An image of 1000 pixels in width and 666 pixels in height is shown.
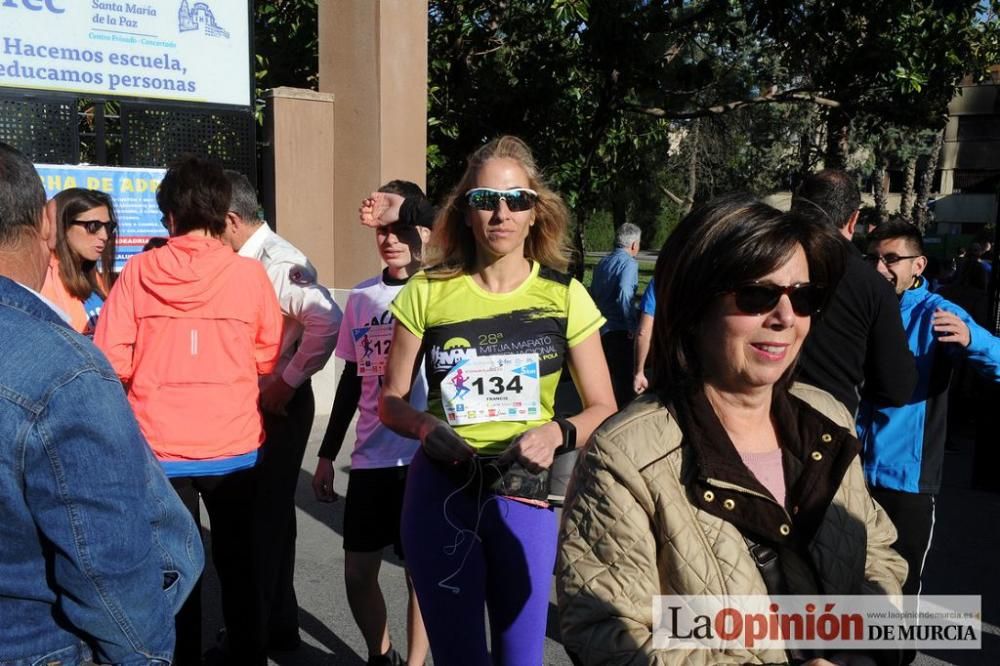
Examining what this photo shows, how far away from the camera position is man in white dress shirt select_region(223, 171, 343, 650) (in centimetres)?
362

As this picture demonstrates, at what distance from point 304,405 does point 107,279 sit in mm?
1617

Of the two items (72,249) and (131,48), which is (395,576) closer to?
(72,249)

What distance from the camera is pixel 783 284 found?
5.85 ft

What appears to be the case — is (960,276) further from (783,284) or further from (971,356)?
(783,284)

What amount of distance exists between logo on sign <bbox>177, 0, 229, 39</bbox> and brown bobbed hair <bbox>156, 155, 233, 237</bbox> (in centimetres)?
439

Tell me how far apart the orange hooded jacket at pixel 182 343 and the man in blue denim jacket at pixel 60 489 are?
1.41 meters

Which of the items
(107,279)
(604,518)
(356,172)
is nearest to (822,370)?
(604,518)

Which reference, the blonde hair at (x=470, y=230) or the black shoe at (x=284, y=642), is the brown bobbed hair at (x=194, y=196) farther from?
the black shoe at (x=284, y=642)

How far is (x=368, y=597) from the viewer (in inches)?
143

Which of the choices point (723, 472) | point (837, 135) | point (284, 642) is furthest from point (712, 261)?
point (837, 135)

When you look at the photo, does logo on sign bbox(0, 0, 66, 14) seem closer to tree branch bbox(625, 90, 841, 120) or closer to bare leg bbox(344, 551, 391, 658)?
bare leg bbox(344, 551, 391, 658)

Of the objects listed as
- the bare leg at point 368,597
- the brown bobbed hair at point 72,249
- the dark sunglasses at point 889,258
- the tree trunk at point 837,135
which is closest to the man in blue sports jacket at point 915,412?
the dark sunglasses at point 889,258

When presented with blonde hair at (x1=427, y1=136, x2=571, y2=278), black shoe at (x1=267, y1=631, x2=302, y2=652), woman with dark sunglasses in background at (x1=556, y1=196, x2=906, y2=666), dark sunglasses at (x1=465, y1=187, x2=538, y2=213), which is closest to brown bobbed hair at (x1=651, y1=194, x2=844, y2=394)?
woman with dark sunglasses in background at (x1=556, y1=196, x2=906, y2=666)

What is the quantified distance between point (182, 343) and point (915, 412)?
2.82 metres
